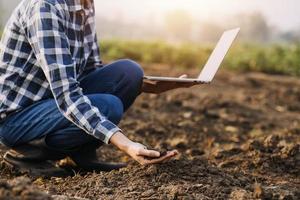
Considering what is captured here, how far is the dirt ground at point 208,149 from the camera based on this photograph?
2.46m

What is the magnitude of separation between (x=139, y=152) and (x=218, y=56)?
2.32 feet

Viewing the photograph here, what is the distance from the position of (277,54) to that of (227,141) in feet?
17.3

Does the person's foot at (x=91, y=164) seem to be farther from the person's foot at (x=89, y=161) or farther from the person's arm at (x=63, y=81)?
the person's arm at (x=63, y=81)

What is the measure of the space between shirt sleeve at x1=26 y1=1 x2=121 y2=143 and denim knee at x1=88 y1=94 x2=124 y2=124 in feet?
0.98

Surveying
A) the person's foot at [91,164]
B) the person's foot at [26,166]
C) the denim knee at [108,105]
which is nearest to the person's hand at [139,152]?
the denim knee at [108,105]

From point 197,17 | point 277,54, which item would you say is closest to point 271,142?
point 277,54

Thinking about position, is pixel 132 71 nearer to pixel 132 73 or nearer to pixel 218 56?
pixel 132 73

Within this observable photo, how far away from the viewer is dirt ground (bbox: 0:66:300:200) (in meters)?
2.46

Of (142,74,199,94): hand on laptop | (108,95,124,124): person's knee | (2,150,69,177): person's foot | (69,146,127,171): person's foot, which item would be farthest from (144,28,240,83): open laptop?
(2,150,69,177): person's foot

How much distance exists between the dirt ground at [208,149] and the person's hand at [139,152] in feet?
0.29

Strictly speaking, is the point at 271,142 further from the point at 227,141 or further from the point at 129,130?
the point at 129,130

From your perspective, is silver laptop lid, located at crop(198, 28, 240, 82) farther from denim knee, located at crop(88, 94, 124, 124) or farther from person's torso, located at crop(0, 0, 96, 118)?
person's torso, located at crop(0, 0, 96, 118)

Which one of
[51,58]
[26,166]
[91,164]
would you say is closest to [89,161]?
[91,164]

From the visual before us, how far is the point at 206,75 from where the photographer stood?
113 inches
